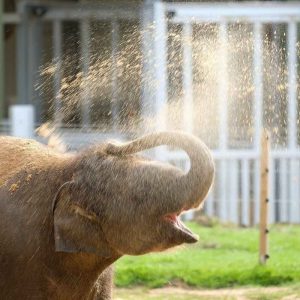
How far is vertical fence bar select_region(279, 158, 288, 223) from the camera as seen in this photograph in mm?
13820

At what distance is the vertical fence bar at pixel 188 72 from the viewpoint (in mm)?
12359

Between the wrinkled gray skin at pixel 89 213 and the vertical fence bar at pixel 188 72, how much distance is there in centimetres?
646

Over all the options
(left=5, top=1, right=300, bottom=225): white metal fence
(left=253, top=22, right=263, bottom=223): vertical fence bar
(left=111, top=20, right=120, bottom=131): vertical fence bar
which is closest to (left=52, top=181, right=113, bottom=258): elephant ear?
(left=111, top=20, right=120, bottom=131): vertical fence bar

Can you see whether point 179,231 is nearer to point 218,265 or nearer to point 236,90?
point 218,265

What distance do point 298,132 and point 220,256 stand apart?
312 cm

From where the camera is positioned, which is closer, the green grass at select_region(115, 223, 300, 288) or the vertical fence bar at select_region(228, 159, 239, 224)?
the green grass at select_region(115, 223, 300, 288)

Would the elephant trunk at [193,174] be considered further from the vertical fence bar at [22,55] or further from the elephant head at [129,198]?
the vertical fence bar at [22,55]

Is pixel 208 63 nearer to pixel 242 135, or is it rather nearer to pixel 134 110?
pixel 134 110

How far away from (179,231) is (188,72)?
8049 mm

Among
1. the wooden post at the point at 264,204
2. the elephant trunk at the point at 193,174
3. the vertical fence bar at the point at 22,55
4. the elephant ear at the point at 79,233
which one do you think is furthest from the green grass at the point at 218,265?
the vertical fence bar at the point at 22,55

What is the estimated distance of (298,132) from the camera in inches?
545

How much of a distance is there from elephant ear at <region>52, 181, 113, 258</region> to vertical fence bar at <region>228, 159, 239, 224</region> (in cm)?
833

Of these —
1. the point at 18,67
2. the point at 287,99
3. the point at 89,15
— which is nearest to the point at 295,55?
the point at 287,99

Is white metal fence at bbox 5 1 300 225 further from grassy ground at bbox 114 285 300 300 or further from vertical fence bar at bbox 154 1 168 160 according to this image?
grassy ground at bbox 114 285 300 300
